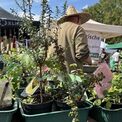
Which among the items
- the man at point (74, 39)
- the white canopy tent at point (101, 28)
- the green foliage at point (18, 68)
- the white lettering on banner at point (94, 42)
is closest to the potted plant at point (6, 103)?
the green foliage at point (18, 68)

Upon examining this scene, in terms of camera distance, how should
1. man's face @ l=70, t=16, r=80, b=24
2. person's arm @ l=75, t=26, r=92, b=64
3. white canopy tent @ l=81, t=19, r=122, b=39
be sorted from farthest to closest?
1. white canopy tent @ l=81, t=19, r=122, b=39
2. man's face @ l=70, t=16, r=80, b=24
3. person's arm @ l=75, t=26, r=92, b=64

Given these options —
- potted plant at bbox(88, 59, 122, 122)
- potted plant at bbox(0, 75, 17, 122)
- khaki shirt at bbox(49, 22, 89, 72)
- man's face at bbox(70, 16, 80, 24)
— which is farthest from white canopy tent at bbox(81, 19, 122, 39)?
potted plant at bbox(0, 75, 17, 122)

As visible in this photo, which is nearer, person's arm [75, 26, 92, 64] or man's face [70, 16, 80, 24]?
person's arm [75, 26, 92, 64]

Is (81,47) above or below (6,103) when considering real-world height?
above

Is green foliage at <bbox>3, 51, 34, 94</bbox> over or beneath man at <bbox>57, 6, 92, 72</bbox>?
beneath

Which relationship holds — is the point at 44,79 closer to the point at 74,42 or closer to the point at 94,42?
the point at 74,42

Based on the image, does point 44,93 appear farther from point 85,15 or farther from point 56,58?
point 85,15

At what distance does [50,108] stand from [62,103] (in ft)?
0.23

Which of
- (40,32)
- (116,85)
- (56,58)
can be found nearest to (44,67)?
(56,58)

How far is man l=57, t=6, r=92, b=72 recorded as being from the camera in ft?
9.09

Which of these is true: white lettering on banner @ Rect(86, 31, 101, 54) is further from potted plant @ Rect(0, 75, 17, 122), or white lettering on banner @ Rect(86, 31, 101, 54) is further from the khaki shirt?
potted plant @ Rect(0, 75, 17, 122)

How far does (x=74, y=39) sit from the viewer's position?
2824 millimetres

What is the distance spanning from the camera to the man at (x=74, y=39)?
2.77m

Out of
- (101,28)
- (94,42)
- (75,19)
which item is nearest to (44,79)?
(75,19)
